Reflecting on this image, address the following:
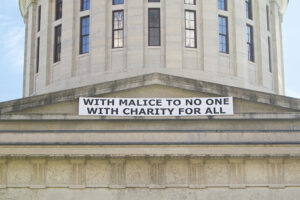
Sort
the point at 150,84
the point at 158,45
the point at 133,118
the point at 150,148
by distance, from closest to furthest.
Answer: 1. the point at 150,148
2. the point at 133,118
3. the point at 150,84
4. the point at 158,45

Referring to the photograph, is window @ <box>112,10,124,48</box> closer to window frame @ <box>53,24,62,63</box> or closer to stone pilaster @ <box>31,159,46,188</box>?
window frame @ <box>53,24,62,63</box>

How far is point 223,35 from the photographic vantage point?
4122cm

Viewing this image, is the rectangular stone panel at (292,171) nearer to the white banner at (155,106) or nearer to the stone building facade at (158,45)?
the white banner at (155,106)

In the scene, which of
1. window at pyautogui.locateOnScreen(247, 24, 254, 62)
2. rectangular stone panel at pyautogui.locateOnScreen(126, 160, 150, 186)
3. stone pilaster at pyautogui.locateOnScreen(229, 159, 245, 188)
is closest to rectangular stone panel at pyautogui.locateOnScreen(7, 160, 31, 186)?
rectangular stone panel at pyautogui.locateOnScreen(126, 160, 150, 186)

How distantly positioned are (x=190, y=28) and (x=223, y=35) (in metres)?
2.26

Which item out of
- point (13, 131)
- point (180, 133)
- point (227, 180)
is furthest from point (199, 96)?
point (13, 131)

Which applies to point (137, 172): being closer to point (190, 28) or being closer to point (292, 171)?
point (292, 171)

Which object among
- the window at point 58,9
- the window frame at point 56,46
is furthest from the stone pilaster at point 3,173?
the window at point 58,9

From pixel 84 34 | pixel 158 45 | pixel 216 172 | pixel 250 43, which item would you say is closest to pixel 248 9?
pixel 250 43

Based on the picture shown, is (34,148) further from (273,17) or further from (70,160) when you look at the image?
(273,17)

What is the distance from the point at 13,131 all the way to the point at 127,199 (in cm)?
596

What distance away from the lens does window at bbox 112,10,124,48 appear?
40.4 meters

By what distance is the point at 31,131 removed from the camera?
29.0m

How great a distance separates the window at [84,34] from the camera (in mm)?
41188
